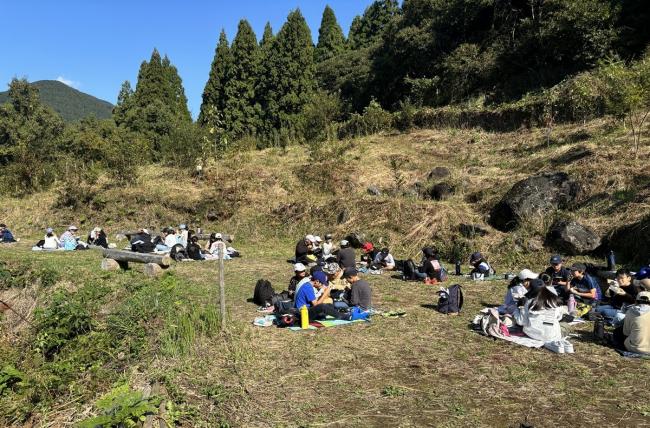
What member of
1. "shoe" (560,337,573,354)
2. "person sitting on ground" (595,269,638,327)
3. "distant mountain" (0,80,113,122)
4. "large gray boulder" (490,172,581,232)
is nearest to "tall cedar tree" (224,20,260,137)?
"large gray boulder" (490,172,581,232)

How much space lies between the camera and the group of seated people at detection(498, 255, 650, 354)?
6527 millimetres

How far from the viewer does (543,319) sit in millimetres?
7031

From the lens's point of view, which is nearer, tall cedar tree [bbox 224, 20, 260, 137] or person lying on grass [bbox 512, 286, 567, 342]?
person lying on grass [bbox 512, 286, 567, 342]

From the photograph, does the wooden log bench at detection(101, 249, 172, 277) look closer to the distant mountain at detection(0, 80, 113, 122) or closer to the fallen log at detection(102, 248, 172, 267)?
the fallen log at detection(102, 248, 172, 267)

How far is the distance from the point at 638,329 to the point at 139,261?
9.44 metres

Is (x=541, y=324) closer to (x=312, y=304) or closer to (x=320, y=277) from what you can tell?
(x=312, y=304)

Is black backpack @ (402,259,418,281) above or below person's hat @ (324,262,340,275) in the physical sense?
below

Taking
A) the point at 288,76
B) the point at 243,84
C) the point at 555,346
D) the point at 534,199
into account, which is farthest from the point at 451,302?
the point at 243,84

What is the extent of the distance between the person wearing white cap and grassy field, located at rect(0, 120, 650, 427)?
0.37m

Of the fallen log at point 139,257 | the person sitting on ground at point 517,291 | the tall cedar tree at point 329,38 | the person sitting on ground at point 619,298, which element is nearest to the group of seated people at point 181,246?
the fallen log at point 139,257

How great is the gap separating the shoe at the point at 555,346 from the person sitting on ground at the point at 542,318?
0.08 m

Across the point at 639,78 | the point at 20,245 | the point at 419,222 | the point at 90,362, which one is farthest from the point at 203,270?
the point at 639,78

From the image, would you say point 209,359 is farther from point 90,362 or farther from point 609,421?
point 609,421

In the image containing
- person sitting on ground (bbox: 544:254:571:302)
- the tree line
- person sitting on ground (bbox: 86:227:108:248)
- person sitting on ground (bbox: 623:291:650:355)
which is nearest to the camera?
person sitting on ground (bbox: 623:291:650:355)
